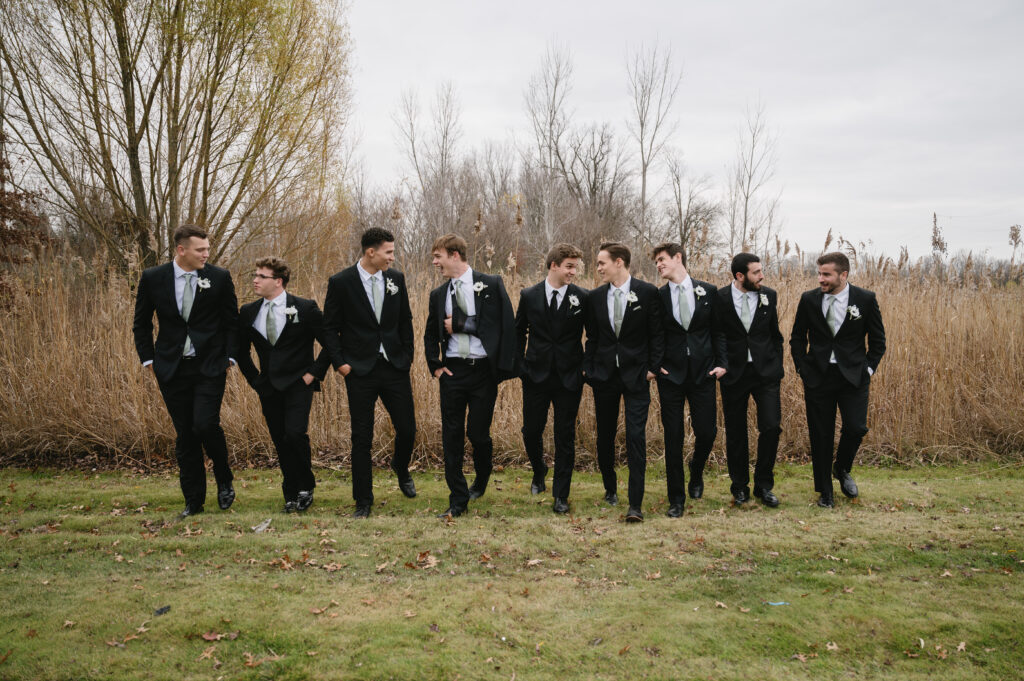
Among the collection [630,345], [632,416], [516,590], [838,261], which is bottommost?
[516,590]

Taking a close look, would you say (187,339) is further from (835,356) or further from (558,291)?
(835,356)

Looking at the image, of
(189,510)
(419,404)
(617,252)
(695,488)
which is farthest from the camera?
(419,404)

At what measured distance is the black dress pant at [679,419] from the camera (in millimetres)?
5188

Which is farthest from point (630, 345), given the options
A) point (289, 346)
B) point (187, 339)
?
point (187, 339)

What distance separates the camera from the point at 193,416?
5176 mm

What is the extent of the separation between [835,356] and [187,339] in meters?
5.11

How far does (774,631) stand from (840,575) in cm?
95

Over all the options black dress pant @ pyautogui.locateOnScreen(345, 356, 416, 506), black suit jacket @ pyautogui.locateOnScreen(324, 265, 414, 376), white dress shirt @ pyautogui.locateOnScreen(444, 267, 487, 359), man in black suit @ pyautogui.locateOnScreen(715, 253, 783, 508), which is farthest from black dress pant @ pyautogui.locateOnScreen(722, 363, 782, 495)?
black suit jacket @ pyautogui.locateOnScreen(324, 265, 414, 376)

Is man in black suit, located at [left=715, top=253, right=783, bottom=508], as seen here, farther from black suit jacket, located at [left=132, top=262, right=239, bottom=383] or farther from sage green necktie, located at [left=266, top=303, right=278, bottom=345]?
black suit jacket, located at [left=132, top=262, right=239, bottom=383]

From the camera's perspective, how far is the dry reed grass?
24.1 feet

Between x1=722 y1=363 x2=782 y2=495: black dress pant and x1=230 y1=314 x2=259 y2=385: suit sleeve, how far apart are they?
388 centimetres

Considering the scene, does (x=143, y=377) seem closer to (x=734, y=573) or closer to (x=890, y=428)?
(x=734, y=573)

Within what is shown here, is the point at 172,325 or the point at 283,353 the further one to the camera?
the point at 283,353

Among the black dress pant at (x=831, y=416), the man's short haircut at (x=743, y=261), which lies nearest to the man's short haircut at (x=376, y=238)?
the man's short haircut at (x=743, y=261)
